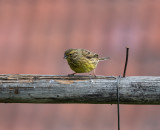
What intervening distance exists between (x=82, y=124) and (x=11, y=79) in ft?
11.3

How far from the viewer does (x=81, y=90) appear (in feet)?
12.3

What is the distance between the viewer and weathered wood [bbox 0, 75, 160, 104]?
3.71 meters

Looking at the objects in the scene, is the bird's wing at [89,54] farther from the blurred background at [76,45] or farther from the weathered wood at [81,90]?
the weathered wood at [81,90]

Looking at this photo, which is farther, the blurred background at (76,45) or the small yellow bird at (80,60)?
the blurred background at (76,45)

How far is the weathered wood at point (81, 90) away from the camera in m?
3.71

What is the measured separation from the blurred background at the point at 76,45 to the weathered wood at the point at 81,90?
10.9 ft

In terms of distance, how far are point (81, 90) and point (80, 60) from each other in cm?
296

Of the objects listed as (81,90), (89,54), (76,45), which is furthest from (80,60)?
(81,90)

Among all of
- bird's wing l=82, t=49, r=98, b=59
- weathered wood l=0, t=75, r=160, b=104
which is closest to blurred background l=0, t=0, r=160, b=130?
bird's wing l=82, t=49, r=98, b=59

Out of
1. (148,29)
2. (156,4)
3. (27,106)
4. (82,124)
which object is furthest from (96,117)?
(156,4)

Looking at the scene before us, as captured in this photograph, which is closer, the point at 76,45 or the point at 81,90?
the point at 81,90

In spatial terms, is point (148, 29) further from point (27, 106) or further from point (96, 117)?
point (27, 106)

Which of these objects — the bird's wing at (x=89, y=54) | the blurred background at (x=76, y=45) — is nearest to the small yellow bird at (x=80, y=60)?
the bird's wing at (x=89, y=54)

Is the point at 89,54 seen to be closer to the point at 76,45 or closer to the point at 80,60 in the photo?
the point at 80,60
